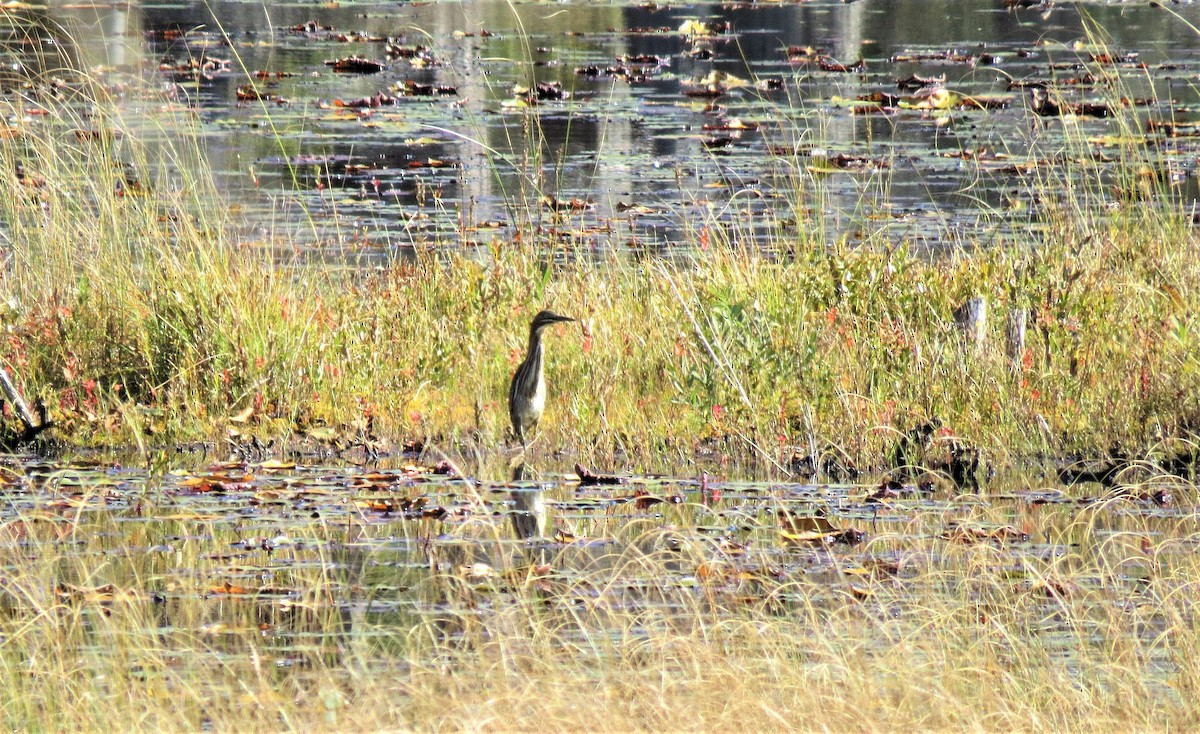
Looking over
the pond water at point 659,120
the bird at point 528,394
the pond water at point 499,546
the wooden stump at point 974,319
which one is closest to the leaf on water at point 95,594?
the pond water at point 499,546

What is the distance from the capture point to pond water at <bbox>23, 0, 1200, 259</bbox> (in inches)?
428

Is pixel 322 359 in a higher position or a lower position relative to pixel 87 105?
lower

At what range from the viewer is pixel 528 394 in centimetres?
723

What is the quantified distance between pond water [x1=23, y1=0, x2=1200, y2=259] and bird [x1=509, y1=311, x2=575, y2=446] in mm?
1596

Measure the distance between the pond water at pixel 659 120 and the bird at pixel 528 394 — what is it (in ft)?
5.24

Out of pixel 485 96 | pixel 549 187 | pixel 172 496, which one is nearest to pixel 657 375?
pixel 172 496

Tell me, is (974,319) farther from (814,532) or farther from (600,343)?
(814,532)

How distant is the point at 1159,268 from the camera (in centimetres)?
874

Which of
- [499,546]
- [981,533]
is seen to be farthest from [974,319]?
[499,546]

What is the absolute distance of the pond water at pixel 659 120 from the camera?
10.9 metres

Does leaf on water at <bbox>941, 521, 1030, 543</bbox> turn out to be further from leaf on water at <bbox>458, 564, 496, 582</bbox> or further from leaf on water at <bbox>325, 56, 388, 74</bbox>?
leaf on water at <bbox>325, 56, 388, 74</bbox>

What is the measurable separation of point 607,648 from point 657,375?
3.34 metres

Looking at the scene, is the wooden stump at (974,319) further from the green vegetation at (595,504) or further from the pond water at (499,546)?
the pond water at (499,546)

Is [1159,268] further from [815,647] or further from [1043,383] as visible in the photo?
[815,647]
